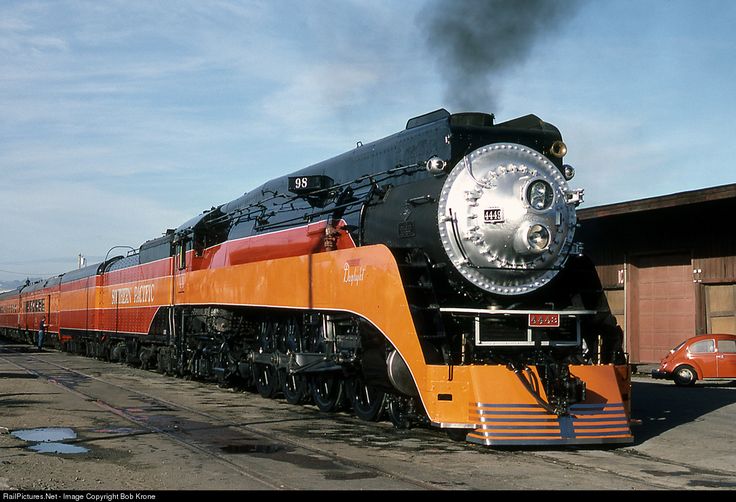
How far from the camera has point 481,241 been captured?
9586 millimetres

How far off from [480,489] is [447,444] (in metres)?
2.54

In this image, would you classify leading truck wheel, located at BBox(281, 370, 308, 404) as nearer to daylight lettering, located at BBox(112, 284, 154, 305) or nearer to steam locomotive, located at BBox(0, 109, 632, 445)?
steam locomotive, located at BBox(0, 109, 632, 445)

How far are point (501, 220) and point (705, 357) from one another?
1179cm

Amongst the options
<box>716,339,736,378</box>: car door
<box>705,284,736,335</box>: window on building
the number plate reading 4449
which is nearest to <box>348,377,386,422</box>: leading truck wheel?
the number plate reading 4449

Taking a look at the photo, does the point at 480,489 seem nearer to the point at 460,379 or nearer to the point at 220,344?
the point at 460,379

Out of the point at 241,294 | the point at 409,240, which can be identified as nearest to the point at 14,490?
the point at 409,240

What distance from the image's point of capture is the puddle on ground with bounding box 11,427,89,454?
8930 millimetres

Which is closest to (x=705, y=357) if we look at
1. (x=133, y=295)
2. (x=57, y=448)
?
(x=57, y=448)

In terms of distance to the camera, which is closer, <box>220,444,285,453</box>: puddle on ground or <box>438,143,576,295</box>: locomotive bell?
<box>220,444,285,453</box>: puddle on ground

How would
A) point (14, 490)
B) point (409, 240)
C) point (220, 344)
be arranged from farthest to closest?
1. point (220, 344)
2. point (409, 240)
3. point (14, 490)

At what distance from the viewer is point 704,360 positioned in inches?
754

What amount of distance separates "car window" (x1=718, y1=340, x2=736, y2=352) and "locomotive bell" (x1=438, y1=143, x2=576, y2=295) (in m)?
11.1

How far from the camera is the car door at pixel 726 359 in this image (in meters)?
19.0

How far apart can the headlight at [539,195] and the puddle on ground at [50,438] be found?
5.81 m
